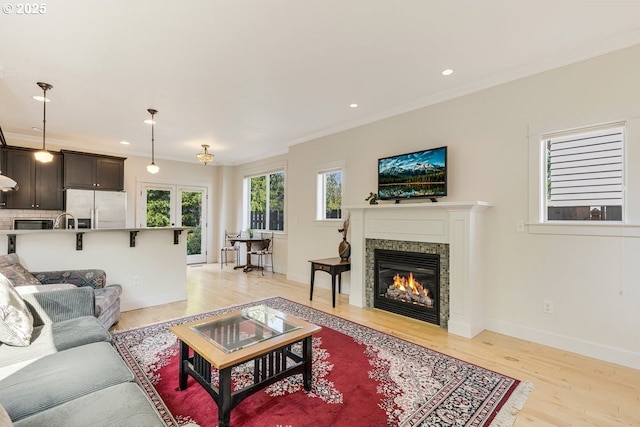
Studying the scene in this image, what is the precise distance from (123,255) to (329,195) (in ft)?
10.7

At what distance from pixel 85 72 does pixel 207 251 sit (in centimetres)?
582

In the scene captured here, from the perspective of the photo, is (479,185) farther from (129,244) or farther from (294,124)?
(129,244)

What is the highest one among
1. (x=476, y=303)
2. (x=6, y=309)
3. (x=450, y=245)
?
(x=450, y=245)

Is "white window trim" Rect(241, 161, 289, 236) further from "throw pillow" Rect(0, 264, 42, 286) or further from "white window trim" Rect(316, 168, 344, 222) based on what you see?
"throw pillow" Rect(0, 264, 42, 286)

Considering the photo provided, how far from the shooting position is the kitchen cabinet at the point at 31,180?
5.40 meters

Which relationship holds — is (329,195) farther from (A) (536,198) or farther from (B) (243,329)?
(B) (243,329)

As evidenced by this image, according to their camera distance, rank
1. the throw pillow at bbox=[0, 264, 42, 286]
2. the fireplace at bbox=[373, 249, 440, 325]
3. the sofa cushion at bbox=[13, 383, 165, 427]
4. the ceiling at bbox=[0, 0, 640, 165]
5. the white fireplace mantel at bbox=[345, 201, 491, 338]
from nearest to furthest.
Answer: the sofa cushion at bbox=[13, 383, 165, 427]
the ceiling at bbox=[0, 0, 640, 165]
the throw pillow at bbox=[0, 264, 42, 286]
the white fireplace mantel at bbox=[345, 201, 491, 338]
the fireplace at bbox=[373, 249, 440, 325]

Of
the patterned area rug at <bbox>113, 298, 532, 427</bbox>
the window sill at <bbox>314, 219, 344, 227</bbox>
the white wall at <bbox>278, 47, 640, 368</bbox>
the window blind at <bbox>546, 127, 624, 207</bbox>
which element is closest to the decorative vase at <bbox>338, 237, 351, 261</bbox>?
the window sill at <bbox>314, 219, 344, 227</bbox>

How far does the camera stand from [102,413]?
4.15 ft

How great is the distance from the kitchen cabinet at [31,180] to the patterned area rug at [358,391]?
438 centimetres

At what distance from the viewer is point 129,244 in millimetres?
4152

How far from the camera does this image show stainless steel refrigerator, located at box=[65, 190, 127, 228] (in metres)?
5.80

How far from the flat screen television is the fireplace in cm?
79

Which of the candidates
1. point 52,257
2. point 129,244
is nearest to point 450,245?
point 129,244
